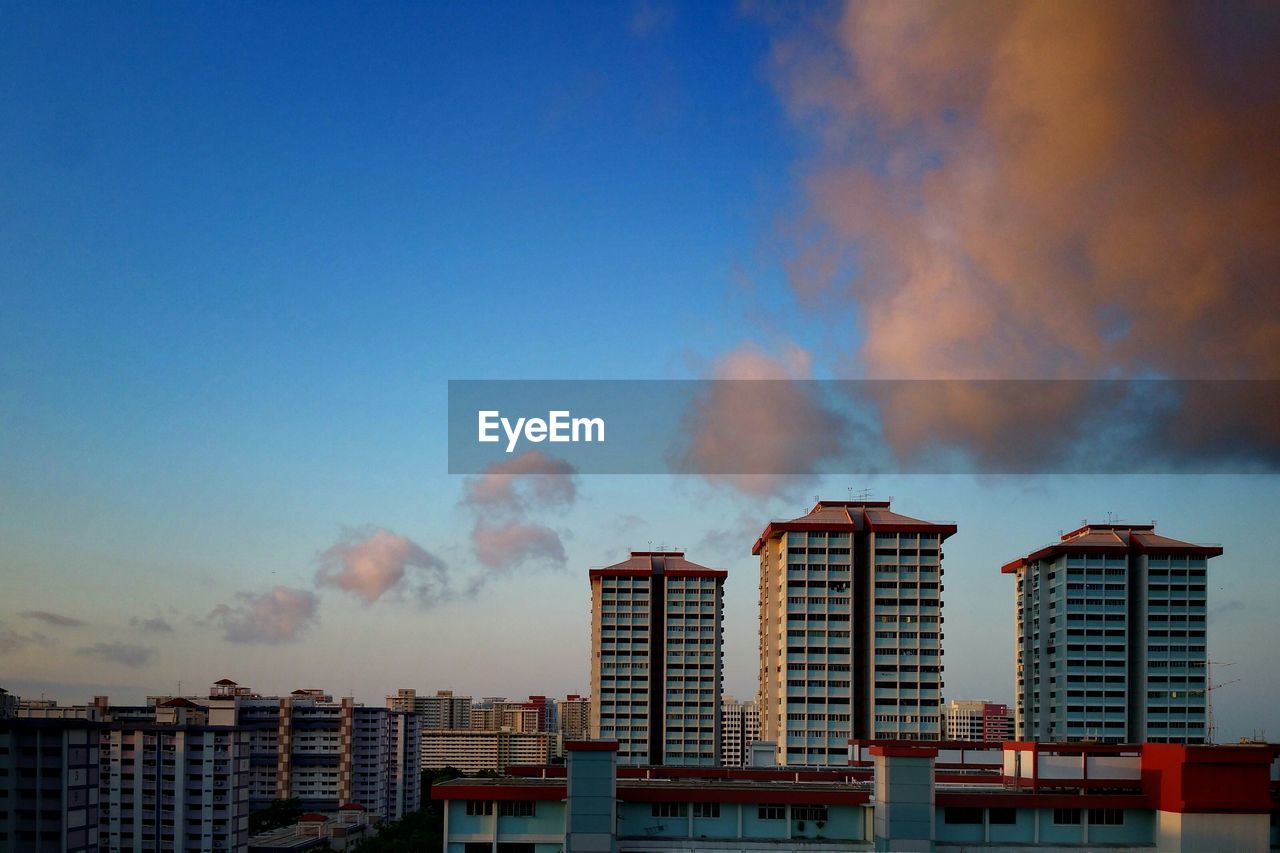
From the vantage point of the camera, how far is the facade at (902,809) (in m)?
17.4

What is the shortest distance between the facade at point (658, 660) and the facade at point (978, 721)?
61.5 m

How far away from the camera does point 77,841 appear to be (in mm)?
32469

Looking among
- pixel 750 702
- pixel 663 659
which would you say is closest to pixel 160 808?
pixel 663 659

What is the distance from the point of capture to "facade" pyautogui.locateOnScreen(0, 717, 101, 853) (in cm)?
3086

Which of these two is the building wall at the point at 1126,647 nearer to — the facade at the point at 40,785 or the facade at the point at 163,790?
the facade at the point at 163,790

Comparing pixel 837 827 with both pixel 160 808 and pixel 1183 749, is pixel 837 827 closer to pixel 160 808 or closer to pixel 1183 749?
pixel 1183 749

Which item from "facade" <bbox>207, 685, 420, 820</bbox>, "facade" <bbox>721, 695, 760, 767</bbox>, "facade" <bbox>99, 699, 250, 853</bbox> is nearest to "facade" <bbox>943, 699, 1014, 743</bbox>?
"facade" <bbox>721, 695, 760, 767</bbox>

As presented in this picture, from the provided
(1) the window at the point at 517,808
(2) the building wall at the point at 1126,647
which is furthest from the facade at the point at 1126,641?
(1) the window at the point at 517,808

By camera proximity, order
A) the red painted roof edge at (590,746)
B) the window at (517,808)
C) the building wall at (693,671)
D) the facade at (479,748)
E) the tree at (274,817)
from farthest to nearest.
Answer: the facade at (479,748) < the tree at (274,817) < the building wall at (693,671) < the window at (517,808) < the red painted roof edge at (590,746)

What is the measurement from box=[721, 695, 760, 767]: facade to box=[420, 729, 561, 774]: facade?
54.2 feet

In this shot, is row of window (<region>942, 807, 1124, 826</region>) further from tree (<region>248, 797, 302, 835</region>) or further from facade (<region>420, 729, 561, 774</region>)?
facade (<region>420, 729, 561, 774</region>)

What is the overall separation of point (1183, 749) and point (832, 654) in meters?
24.5

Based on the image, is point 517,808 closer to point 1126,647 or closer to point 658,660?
point 658,660

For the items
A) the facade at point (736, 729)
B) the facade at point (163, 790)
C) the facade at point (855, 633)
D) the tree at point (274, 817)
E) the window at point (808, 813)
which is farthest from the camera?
the facade at point (736, 729)
